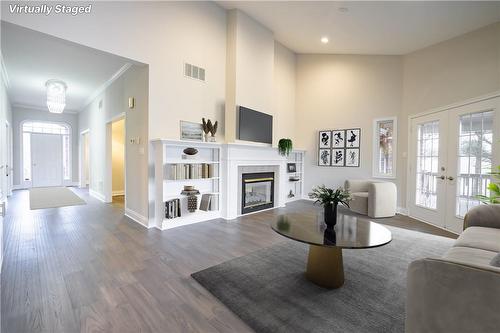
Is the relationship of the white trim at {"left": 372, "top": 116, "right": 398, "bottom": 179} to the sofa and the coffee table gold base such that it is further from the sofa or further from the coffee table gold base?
the coffee table gold base

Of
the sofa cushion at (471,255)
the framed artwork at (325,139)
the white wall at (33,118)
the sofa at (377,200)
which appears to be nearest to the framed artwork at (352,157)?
the framed artwork at (325,139)

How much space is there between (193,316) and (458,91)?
16.7ft

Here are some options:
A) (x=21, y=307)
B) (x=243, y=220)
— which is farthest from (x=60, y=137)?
(x=21, y=307)

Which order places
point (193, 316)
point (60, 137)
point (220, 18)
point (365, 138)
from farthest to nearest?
point (60, 137) < point (365, 138) < point (220, 18) < point (193, 316)

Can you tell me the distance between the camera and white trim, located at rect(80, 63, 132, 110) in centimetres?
481

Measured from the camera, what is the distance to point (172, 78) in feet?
12.8

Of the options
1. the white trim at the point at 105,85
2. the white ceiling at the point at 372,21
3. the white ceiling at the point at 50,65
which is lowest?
the white trim at the point at 105,85

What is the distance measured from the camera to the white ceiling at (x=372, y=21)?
359 centimetres

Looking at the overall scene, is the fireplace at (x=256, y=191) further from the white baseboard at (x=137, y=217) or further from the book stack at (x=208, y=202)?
the white baseboard at (x=137, y=217)

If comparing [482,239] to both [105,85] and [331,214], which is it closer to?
[331,214]

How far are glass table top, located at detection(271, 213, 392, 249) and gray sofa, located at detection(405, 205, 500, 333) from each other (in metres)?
0.62

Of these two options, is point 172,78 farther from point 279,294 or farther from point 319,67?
point 319,67

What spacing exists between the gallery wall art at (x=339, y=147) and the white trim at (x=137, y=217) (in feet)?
14.3

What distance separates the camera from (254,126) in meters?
4.84
